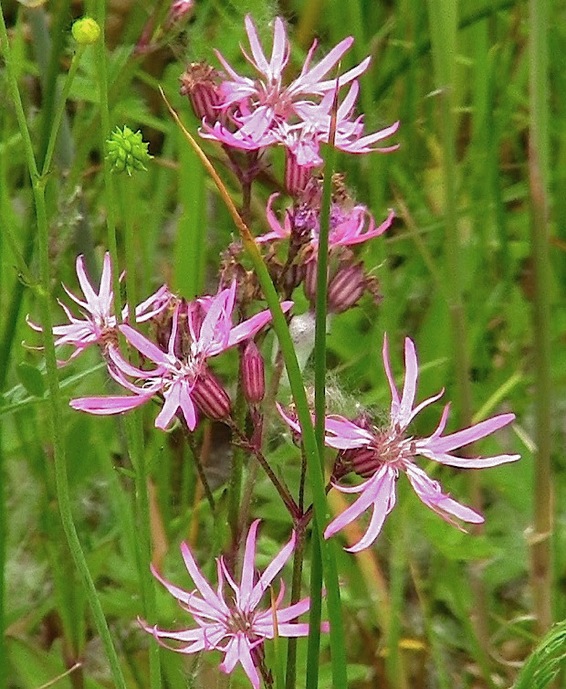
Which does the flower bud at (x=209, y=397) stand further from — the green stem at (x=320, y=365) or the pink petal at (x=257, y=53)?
the pink petal at (x=257, y=53)

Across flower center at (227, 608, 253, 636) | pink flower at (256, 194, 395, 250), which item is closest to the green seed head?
pink flower at (256, 194, 395, 250)

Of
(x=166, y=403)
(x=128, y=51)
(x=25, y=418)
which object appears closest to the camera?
(x=166, y=403)

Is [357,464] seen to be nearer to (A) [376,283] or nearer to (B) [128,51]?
(A) [376,283]

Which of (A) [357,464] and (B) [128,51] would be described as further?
(B) [128,51]

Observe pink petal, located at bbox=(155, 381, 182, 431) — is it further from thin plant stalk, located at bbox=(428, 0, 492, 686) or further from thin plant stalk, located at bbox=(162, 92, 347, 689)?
thin plant stalk, located at bbox=(428, 0, 492, 686)

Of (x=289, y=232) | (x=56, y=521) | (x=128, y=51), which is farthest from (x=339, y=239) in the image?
(x=56, y=521)

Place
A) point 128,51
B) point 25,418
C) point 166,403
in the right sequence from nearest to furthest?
point 166,403 < point 128,51 < point 25,418
